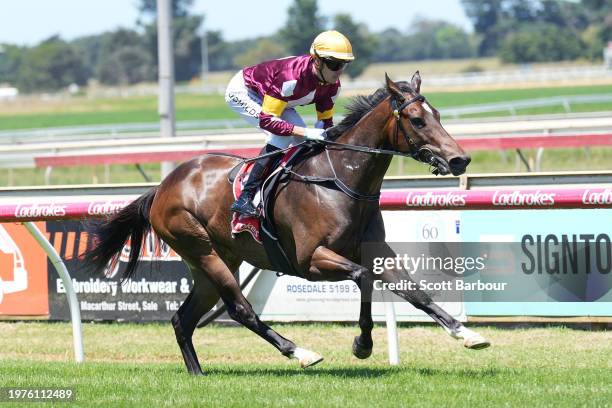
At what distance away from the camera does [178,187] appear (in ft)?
22.6

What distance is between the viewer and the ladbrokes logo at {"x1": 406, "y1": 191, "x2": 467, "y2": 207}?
6.48 m

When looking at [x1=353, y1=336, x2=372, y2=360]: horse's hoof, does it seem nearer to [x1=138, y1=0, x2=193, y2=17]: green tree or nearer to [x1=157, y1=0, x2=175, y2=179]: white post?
[x1=157, y1=0, x2=175, y2=179]: white post

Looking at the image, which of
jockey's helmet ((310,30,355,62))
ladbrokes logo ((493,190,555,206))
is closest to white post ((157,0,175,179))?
jockey's helmet ((310,30,355,62))

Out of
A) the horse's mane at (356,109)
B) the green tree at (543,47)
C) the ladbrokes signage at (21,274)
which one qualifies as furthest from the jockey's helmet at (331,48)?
the green tree at (543,47)

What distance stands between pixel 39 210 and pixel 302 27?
2757 inches

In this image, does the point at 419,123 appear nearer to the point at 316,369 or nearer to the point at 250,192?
the point at 250,192

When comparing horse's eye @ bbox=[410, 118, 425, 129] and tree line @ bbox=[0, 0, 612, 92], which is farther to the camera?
tree line @ bbox=[0, 0, 612, 92]

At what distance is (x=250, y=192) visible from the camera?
20.8 ft

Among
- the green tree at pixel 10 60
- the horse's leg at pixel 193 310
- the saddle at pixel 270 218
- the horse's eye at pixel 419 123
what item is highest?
the horse's eye at pixel 419 123

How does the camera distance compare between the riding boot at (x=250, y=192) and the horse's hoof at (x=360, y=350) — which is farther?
the riding boot at (x=250, y=192)

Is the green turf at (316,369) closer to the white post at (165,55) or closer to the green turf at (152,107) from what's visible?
the white post at (165,55)

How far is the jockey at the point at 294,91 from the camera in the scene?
6070 millimetres

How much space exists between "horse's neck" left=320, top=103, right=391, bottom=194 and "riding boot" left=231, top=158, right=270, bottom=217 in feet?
1.51

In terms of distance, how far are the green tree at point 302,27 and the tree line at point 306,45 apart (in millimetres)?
69
